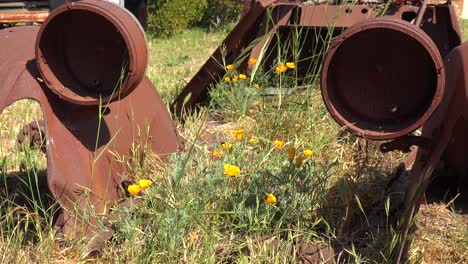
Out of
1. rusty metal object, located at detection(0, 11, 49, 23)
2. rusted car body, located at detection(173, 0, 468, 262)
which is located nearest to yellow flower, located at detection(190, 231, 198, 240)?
rusted car body, located at detection(173, 0, 468, 262)

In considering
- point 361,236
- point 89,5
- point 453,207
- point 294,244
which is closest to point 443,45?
point 453,207

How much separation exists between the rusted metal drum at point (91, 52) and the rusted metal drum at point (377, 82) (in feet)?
2.56

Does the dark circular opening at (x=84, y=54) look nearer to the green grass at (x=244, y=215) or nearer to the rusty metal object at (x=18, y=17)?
the green grass at (x=244, y=215)

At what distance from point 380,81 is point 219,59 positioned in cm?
189

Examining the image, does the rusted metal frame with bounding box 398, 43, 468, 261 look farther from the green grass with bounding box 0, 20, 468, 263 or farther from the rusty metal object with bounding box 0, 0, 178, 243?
the rusty metal object with bounding box 0, 0, 178, 243

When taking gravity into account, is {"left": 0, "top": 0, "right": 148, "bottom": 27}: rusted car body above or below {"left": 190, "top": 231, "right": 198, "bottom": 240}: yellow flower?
below

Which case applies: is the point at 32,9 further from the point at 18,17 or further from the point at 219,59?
the point at 219,59

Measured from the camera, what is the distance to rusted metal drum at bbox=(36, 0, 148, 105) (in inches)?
103

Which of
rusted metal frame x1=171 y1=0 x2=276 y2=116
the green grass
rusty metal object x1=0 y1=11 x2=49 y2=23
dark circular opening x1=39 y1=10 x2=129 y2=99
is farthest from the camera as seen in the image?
rusty metal object x1=0 y1=11 x2=49 y2=23

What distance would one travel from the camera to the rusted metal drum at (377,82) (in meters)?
2.26

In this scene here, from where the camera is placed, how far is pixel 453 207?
9.66 feet

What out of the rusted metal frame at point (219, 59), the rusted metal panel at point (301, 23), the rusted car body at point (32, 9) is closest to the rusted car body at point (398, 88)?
the rusted metal panel at point (301, 23)

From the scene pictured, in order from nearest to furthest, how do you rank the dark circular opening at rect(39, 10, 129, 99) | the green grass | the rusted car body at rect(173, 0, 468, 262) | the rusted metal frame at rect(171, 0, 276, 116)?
1. the rusted car body at rect(173, 0, 468, 262)
2. the green grass
3. the dark circular opening at rect(39, 10, 129, 99)
4. the rusted metal frame at rect(171, 0, 276, 116)

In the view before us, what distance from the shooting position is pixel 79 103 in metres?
2.69
